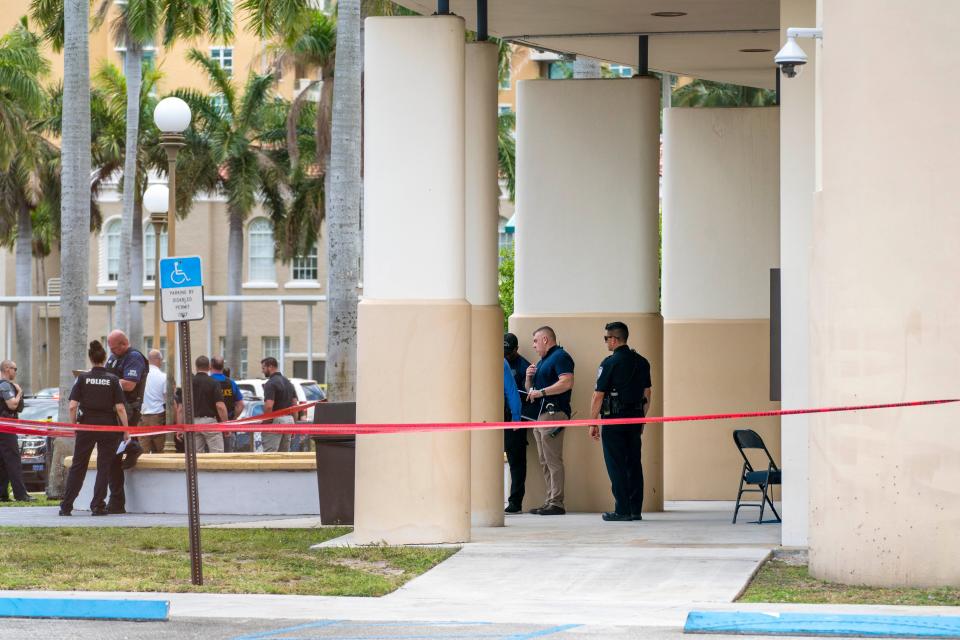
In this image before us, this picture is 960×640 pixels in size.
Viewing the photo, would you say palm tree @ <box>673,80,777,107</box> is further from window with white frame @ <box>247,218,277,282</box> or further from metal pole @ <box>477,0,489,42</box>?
metal pole @ <box>477,0,489,42</box>

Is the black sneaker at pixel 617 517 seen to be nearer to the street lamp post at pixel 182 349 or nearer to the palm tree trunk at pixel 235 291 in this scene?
the street lamp post at pixel 182 349

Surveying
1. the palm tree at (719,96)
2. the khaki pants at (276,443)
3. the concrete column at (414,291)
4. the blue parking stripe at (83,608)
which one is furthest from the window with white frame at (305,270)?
the blue parking stripe at (83,608)

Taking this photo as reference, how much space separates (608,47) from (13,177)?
41.5m

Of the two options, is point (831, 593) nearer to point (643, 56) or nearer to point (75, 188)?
point (643, 56)

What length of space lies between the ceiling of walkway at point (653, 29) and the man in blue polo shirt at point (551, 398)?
3.13m

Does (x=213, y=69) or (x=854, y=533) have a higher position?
(x=213, y=69)

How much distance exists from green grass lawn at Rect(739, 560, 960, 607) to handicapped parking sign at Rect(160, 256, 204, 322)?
409cm

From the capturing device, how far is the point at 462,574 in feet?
38.2

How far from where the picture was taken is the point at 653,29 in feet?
58.2

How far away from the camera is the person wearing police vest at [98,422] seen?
58.0ft

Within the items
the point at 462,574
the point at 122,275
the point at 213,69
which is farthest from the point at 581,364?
the point at 213,69

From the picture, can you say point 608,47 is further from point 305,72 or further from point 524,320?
point 305,72

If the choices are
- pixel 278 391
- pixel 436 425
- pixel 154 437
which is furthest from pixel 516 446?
pixel 154 437

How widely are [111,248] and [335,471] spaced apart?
172 ft
